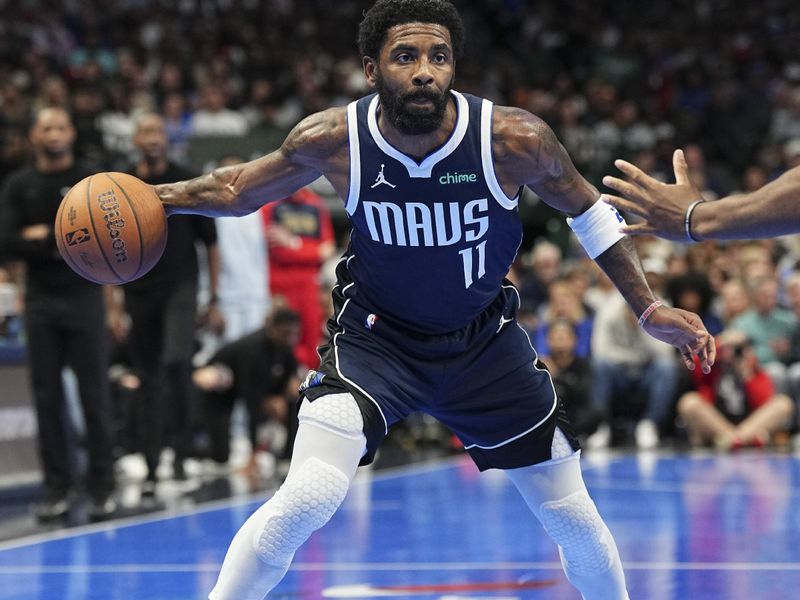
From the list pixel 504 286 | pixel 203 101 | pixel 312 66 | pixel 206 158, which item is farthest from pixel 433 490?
pixel 312 66

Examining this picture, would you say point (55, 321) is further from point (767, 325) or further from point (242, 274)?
point (767, 325)

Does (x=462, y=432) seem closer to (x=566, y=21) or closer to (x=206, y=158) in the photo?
(x=206, y=158)

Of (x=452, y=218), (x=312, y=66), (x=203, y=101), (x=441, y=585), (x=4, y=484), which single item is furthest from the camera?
(x=312, y=66)

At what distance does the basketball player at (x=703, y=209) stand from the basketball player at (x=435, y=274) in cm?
37

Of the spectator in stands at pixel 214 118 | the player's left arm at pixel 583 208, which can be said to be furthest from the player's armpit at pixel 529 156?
the spectator in stands at pixel 214 118

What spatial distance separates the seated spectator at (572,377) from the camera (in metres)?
10.7

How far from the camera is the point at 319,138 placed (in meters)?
4.06

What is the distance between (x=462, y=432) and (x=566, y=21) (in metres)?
16.3

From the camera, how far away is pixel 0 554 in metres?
6.40

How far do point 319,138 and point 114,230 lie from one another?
748 millimetres

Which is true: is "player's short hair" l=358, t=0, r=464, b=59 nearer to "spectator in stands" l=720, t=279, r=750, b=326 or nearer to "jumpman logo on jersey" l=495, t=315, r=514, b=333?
"jumpman logo on jersey" l=495, t=315, r=514, b=333

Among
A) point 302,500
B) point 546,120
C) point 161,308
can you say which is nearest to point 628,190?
point 302,500

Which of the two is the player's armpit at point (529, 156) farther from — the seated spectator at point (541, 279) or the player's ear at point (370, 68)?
the seated spectator at point (541, 279)

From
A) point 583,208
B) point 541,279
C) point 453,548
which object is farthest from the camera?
point 541,279
